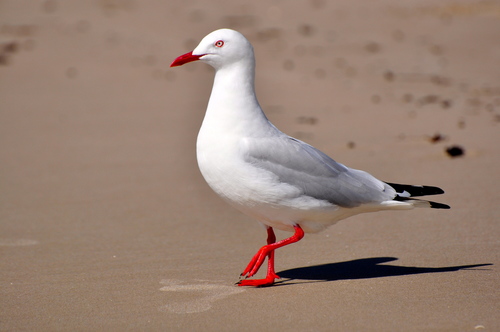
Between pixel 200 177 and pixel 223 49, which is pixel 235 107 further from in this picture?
pixel 200 177

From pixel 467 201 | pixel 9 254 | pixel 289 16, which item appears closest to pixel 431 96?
pixel 467 201

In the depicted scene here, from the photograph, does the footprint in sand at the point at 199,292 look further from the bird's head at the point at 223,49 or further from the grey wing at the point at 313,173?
the bird's head at the point at 223,49

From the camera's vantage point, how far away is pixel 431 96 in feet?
35.5

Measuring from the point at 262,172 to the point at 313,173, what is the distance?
1.21 ft

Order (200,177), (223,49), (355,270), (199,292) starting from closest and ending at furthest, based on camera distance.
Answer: (199,292)
(223,49)
(355,270)
(200,177)

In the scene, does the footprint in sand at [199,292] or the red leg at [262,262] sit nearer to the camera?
the footprint in sand at [199,292]

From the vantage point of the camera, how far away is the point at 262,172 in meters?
4.17

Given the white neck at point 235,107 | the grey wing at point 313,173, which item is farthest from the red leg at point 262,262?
the white neck at point 235,107

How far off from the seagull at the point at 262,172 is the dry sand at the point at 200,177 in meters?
0.41

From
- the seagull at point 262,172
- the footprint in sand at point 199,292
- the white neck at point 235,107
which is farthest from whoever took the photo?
the white neck at point 235,107

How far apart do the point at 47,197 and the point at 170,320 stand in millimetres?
3190

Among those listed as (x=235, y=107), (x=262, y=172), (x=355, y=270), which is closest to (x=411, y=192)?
(x=355, y=270)

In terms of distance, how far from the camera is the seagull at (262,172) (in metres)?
4.16

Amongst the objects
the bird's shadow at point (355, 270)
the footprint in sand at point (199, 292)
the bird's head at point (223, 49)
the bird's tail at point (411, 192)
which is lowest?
the footprint in sand at point (199, 292)
